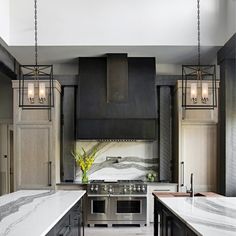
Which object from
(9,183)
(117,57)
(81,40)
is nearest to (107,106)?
(117,57)

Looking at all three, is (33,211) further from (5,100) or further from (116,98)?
(5,100)

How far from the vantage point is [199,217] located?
2.71m

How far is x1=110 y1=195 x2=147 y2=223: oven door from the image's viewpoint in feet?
20.4

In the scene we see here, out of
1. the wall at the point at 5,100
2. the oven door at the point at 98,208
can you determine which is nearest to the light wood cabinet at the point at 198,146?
the oven door at the point at 98,208

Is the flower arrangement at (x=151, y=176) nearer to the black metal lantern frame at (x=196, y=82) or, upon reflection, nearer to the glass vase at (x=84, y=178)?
the glass vase at (x=84, y=178)

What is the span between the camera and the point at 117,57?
6.37 m

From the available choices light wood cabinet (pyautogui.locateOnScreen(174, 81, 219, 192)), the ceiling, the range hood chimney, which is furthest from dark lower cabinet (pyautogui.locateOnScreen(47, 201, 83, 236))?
the ceiling

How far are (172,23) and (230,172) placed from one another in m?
2.59

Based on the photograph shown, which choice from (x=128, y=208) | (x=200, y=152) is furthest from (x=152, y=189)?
(x=200, y=152)

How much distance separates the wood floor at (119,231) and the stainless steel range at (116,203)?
0.36ft

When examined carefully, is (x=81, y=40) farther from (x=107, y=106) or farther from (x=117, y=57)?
(x=107, y=106)

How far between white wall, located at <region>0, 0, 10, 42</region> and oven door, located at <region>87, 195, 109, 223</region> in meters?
3.03

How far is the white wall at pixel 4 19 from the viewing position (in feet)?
17.8

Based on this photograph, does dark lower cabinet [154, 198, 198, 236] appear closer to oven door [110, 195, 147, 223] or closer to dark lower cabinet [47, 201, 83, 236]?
dark lower cabinet [47, 201, 83, 236]
